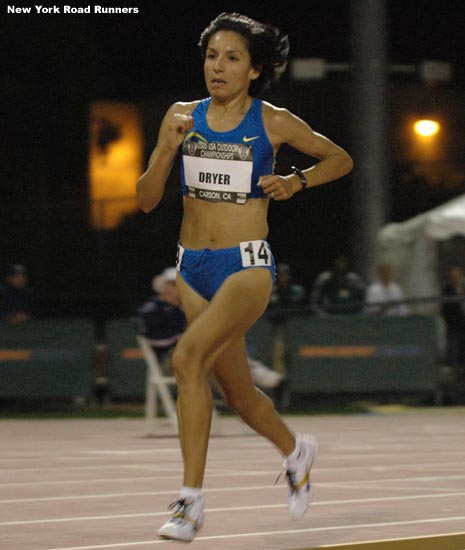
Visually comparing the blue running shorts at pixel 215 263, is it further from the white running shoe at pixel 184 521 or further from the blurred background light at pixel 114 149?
the blurred background light at pixel 114 149

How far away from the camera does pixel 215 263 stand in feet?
23.6

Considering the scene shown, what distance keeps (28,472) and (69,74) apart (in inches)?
951

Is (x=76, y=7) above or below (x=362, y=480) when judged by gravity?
above

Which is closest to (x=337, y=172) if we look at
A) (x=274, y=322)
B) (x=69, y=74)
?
(x=274, y=322)

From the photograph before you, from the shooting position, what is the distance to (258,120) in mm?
7344

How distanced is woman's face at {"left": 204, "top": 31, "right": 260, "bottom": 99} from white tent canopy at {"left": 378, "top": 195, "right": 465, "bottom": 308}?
47.1 ft

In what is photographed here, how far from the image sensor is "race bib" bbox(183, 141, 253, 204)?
7.20 meters

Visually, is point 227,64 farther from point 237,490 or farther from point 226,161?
point 237,490

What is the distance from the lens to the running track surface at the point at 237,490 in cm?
703

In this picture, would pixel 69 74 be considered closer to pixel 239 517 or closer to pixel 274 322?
pixel 274 322

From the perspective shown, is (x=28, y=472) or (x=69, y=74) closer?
(x=28, y=472)

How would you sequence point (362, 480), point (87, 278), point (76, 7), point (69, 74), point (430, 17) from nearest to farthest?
point (362, 480) → point (87, 278) → point (76, 7) → point (69, 74) → point (430, 17)

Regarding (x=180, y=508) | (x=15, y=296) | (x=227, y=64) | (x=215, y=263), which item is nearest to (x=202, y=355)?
(x=215, y=263)

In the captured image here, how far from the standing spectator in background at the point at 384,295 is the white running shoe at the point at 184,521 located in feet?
44.3
